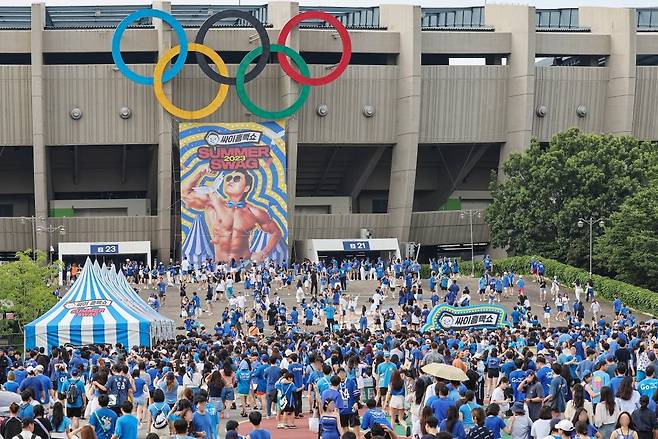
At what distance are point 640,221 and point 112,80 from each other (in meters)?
30.2

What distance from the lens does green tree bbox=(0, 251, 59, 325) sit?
5147cm

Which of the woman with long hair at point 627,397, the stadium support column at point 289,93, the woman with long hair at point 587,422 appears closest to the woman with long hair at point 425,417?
the woman with long hair at point 587,422

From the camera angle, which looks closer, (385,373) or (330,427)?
(330,427)

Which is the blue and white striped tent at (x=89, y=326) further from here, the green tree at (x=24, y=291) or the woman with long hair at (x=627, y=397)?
the woman with long hair at (x=627, y=397)

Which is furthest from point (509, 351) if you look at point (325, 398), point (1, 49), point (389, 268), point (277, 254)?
point (1, 49)

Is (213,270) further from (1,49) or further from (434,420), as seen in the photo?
(434,420)

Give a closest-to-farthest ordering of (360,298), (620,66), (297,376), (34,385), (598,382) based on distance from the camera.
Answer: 1. (598,382)
2. (34,385)
3. (297,376)
4. (360,298)
5. (620,66)

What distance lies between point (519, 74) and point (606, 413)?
194 ft

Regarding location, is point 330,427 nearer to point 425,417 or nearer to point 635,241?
point 425,417

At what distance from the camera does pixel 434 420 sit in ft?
56.5

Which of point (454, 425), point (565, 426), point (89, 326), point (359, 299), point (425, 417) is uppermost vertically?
point (565, 426)

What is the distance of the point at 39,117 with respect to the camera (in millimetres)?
73000

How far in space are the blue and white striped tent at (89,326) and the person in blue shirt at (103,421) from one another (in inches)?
700

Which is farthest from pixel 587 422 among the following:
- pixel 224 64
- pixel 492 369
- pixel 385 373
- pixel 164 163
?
pixel 164 163
